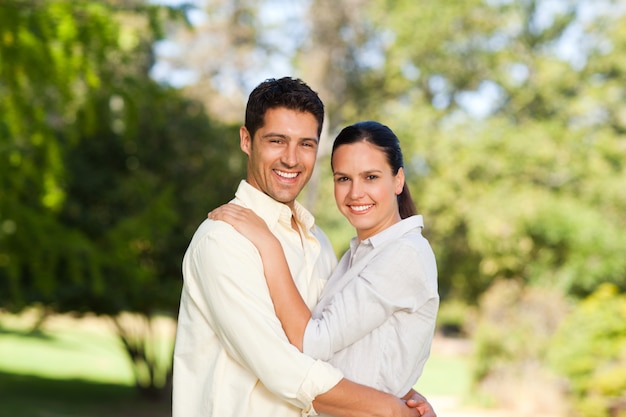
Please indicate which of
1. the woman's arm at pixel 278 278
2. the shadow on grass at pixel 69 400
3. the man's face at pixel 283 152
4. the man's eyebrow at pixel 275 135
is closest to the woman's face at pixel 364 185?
Result: the man's face at pixel 283 152

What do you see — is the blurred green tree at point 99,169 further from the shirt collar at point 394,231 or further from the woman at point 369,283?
the shirt collar at point 394,231

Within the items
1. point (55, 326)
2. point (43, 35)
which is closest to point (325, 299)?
point (43, 35)

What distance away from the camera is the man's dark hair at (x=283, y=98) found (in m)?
2.65

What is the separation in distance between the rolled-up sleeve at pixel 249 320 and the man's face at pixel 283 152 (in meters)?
0.29

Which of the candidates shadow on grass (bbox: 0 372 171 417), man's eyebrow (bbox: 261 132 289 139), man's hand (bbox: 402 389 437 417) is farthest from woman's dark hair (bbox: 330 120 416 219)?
shadow on grass (bbox: 0 372 171 417)

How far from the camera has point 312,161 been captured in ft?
9.07

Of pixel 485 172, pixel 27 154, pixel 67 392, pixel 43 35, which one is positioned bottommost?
pixel 43 35

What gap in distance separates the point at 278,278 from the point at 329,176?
78.0 ft

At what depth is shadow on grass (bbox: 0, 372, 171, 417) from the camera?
14688mm

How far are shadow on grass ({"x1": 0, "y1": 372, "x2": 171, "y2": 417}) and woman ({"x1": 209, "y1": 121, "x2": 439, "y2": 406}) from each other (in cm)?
1252

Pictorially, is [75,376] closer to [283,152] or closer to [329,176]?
[329,176]

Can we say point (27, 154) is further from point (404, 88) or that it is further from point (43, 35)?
point (404, 88)

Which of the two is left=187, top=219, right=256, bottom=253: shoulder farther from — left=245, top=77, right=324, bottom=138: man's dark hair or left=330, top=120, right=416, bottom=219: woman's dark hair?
left=330, top=120, right=416, bottom=219: woman's dark hair

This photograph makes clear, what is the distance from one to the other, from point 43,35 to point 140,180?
7403 mm
